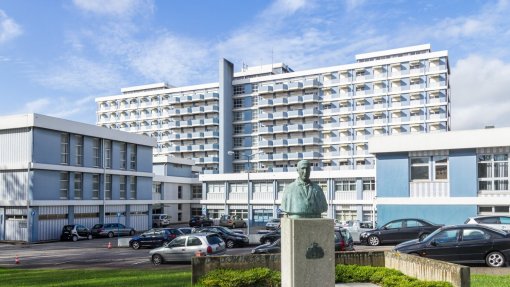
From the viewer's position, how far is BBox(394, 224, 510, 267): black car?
16250 mm

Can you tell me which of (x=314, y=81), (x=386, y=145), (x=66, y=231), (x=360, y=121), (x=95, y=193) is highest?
(x=314, y=81)

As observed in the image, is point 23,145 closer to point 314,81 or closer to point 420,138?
point 420,138

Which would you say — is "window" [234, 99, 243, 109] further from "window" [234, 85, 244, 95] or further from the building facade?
the building facade

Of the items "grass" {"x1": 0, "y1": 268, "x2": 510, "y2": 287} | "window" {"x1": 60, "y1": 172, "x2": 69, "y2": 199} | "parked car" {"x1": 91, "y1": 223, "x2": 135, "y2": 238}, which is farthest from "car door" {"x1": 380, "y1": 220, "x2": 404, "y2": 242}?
"window" {"x1": 60, "y1": 172, "x2": 69, "y2": 199}

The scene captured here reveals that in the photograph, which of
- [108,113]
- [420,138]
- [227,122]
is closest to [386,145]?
[420,138]

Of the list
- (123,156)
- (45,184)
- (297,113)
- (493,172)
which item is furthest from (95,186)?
(297,113)

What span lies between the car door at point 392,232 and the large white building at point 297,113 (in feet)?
129

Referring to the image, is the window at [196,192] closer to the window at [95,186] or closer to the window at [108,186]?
the window at [108,186]

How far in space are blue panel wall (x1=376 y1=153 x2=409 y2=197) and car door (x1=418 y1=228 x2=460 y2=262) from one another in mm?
13493

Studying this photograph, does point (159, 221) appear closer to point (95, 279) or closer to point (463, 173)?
point (463, 173)

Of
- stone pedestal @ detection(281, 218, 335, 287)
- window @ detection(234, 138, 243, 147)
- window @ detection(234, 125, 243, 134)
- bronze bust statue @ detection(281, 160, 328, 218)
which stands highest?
window @ detection(234, 125, 243, 134)

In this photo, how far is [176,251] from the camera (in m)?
22.3

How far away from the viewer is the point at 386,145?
30.8 metres

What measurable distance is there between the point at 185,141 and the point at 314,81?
93.1ft
